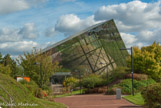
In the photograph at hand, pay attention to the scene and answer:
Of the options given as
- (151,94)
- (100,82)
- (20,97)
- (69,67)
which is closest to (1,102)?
(20,97)

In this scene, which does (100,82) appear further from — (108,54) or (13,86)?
(13,86)

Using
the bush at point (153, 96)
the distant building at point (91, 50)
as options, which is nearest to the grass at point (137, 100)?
the bush at point (153, 96)

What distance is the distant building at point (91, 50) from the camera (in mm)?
50938

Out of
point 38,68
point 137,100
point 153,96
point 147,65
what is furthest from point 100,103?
point 147,65

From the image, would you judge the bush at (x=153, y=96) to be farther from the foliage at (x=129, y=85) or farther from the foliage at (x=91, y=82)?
the foliage at (x=91, y=82)

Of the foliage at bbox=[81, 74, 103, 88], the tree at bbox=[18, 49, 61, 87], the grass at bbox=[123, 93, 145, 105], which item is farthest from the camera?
the foliage at bbox=[81, 74, 103, 88]

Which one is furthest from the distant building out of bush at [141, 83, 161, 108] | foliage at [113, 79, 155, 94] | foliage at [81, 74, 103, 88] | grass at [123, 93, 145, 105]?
bush at [141, 83, 161, 108]

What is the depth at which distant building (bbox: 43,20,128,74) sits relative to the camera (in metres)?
50.9

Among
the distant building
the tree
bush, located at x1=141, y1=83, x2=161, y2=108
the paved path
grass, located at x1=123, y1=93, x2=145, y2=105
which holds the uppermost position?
the distant building

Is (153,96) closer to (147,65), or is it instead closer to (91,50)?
(147,65)

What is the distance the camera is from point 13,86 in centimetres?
1198

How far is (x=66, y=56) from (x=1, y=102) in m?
42.5

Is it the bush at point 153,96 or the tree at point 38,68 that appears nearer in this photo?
the bush at point 153,96

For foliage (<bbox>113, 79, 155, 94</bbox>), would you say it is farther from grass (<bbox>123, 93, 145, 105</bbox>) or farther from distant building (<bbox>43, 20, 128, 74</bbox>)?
distant building (<bbox>43, 20, 128, 74</bbox>)
